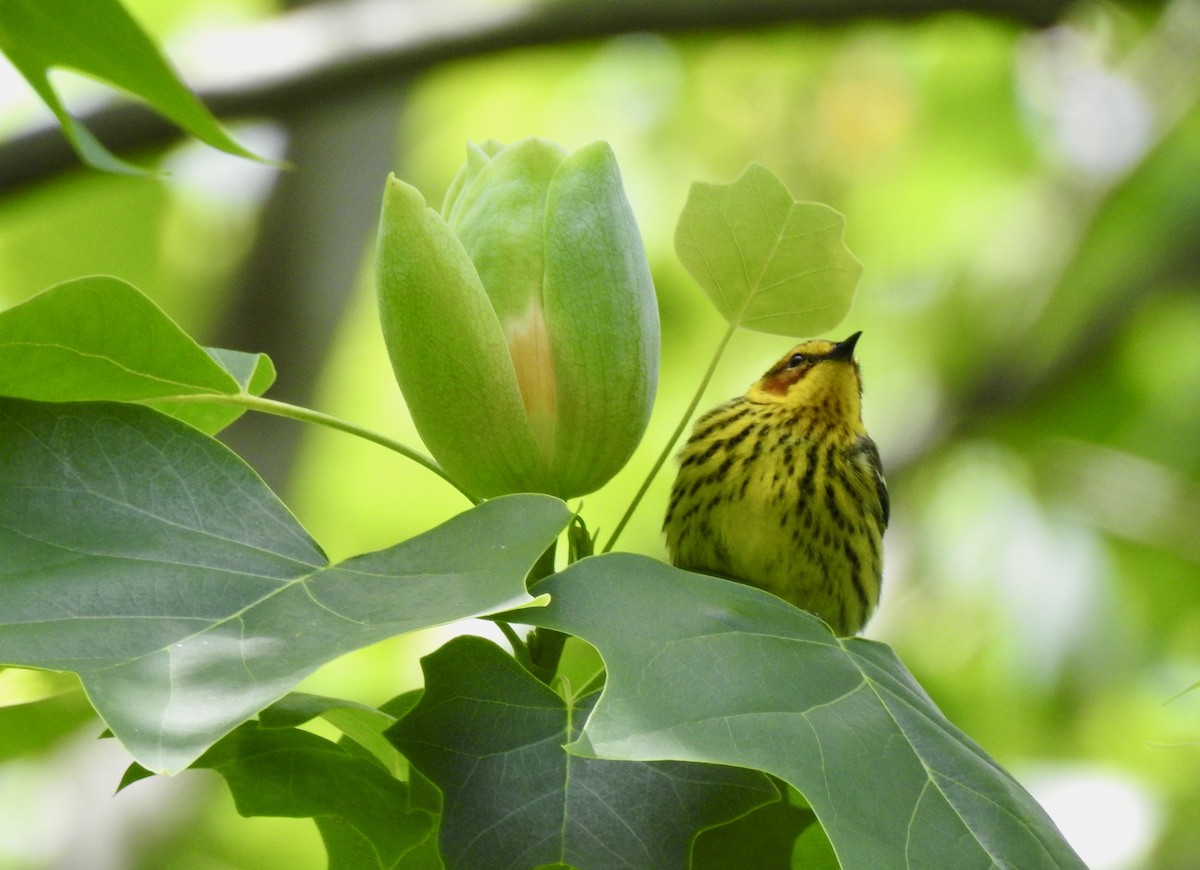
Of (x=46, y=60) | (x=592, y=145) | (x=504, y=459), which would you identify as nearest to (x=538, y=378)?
(x=504, y=459)

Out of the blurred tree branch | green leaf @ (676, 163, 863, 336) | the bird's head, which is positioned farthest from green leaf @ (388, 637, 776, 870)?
the blurred tree branch

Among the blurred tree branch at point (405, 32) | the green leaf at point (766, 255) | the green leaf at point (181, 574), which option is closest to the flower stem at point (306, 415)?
the green leaf at point (181, 574)

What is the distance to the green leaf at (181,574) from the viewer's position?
1053mm

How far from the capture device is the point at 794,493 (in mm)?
2432

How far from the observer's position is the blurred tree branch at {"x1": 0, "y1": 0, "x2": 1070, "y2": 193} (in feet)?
13.3

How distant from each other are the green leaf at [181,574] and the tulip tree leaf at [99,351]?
0.07m

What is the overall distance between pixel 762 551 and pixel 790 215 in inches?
31.8

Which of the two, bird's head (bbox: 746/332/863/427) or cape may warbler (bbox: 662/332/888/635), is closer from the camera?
cape may warbler (bbox: 662/332/888/635)

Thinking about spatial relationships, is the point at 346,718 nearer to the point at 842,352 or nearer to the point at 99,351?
the point at 99,351

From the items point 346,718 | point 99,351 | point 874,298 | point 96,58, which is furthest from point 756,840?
point 874,298

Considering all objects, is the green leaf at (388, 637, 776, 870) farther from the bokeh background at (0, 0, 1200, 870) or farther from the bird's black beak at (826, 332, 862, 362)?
the bokeh background at (0, 0, 1200, 870)

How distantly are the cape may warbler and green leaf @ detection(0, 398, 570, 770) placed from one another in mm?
956

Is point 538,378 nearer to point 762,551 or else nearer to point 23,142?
point 762,551

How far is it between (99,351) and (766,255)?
2.34ft
